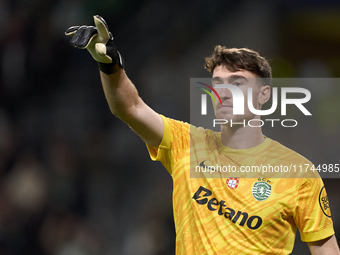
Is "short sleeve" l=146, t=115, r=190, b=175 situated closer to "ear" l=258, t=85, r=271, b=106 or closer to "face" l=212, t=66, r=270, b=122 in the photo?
"face" l=212, t=66, r=270, b=122

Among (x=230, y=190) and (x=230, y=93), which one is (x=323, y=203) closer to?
(x=230, y=190)

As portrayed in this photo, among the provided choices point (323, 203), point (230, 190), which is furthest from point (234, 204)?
point (323, 203)

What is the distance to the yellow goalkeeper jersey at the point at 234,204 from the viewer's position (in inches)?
76.1

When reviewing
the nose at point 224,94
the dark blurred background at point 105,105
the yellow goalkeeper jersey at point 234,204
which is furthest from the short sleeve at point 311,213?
the dark blurred background at point 105,105

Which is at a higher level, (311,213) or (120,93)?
(120,93)

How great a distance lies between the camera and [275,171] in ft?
6.88

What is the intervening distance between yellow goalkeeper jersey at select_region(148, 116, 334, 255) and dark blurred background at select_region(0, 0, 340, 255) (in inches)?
61.9

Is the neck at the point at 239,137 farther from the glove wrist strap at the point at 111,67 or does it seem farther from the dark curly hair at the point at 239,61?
the glove wrist strap at the point at 111,67

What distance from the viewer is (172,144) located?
2.05 m

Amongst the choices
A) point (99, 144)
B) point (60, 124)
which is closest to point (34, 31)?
point (60, 124)

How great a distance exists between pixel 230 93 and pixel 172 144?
0.42m

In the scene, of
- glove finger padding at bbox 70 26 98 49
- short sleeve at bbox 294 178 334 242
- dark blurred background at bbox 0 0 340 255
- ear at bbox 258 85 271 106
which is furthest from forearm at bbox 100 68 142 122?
dark blurred background at bbox 0 0 340 255

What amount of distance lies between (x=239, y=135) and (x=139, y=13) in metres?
2.08

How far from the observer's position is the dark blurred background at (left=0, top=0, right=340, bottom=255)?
3580 mm
